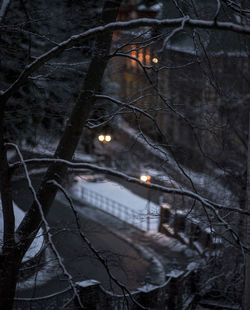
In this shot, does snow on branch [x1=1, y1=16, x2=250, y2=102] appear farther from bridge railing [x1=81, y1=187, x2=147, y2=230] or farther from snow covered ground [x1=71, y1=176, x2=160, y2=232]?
snow covered ground [x1=71, y1=176, x2=160, y2=232]

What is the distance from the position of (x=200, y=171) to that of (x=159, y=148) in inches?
244

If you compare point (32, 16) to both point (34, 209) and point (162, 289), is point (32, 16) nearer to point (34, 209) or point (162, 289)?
point (34, 209)

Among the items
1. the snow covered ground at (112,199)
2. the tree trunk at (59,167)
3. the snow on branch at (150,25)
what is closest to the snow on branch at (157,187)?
the tree trunk at (59,167)

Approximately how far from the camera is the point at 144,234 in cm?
1958

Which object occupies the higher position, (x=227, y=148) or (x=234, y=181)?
(x=227, y=148)

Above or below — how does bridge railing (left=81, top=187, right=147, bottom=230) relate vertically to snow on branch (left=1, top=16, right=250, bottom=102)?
below

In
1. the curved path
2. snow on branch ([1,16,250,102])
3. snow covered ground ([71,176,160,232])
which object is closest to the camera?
snow on branch ([1,16,250,102])

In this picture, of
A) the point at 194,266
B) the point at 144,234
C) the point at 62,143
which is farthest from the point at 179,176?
the point at 144,234

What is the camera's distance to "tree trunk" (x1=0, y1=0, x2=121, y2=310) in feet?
23.6

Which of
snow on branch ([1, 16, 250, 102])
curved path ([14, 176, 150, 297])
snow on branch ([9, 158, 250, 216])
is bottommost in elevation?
curved path ([14, 176, 150, 297])

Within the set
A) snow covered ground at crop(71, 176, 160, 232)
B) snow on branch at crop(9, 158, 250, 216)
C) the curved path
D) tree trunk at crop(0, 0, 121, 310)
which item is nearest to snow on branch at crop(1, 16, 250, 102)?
snow on branch at crop(9, 158, 250, 216)

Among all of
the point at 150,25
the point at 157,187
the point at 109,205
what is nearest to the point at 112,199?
the point at 109,205

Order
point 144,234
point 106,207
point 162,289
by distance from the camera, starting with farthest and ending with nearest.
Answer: point 106,207 → point 144,234 → point 162,289

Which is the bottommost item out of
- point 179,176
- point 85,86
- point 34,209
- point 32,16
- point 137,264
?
point 137,264
